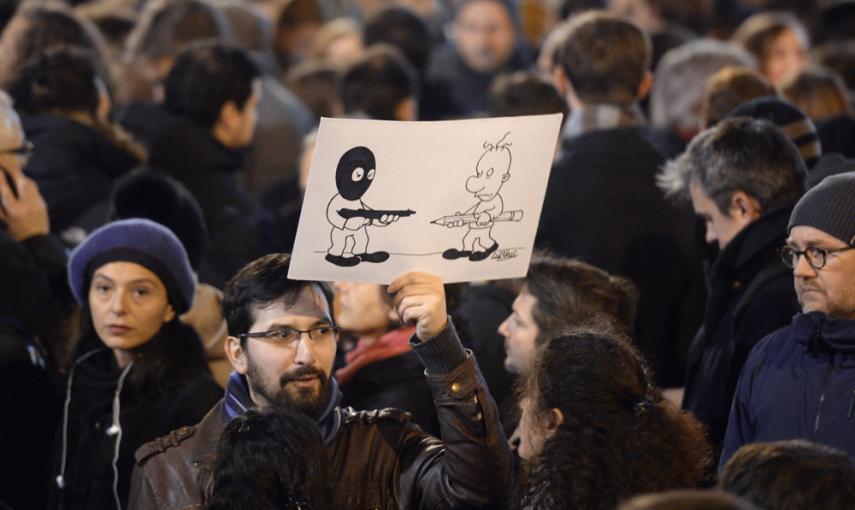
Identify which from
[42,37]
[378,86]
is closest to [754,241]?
[378,86]

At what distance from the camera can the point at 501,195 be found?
13.9ft

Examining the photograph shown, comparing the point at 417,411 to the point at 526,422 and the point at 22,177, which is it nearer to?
the point at 526,422

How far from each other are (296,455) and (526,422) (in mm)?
709

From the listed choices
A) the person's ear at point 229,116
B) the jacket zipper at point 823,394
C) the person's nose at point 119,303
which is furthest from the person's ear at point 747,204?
the person's ear at point 229,116

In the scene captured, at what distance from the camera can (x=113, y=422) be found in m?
5.16

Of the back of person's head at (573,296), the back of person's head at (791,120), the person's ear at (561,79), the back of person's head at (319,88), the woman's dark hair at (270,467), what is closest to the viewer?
the woman's dark hair at (270,467)

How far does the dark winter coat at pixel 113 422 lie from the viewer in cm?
510

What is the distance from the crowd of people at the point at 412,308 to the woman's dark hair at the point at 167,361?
10mm

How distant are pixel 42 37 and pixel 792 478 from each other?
5186 mm

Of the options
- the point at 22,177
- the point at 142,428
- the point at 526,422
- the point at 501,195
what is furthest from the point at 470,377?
the point at 22,177

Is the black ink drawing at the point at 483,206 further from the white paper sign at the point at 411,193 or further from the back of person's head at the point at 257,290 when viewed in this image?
the back of person's head at the point at 257,290

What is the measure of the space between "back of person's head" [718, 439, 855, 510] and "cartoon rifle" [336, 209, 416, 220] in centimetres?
123

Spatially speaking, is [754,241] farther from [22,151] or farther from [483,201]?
[22,151]

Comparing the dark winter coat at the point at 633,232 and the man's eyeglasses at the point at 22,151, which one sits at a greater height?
the man's eyeglasses at the point at 22,151
